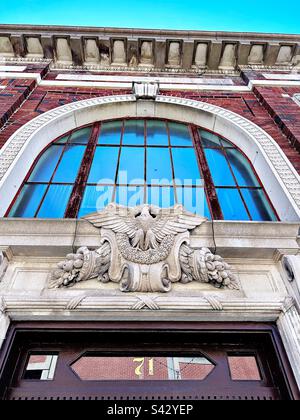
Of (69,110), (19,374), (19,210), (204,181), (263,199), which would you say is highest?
(69,110)

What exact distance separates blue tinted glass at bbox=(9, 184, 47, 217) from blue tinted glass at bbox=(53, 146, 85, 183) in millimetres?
335

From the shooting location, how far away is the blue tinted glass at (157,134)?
5996 mm

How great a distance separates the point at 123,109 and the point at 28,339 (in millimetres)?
5079

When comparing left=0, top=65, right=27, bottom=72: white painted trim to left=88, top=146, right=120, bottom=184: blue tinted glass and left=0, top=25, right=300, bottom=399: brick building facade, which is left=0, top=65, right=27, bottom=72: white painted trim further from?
left=88, top=146, right=120, bottom=184: blue tinted glass

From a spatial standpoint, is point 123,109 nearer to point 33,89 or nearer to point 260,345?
point 33,89

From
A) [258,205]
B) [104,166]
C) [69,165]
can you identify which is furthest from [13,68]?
[258,205]

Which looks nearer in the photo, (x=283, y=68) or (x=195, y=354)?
(x=195, y=354)

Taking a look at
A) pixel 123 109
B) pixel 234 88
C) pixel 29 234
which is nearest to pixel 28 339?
pixel 29 234

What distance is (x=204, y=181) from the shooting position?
4992mm

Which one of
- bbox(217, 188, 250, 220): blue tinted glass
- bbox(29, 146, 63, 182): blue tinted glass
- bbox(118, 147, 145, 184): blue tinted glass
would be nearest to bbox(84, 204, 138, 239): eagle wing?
bbox(118, 147, 145, 184): blue tinted glass

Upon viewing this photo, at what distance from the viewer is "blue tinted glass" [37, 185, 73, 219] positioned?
431cm

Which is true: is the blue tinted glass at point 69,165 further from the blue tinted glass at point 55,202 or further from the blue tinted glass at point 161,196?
the blue tinted glass at point 161,196

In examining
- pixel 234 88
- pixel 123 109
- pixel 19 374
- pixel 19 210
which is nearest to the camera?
pixel 19 374

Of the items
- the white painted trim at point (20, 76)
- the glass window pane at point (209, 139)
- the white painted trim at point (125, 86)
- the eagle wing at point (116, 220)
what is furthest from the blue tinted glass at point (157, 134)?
the white painted trim at point (20, 76)
